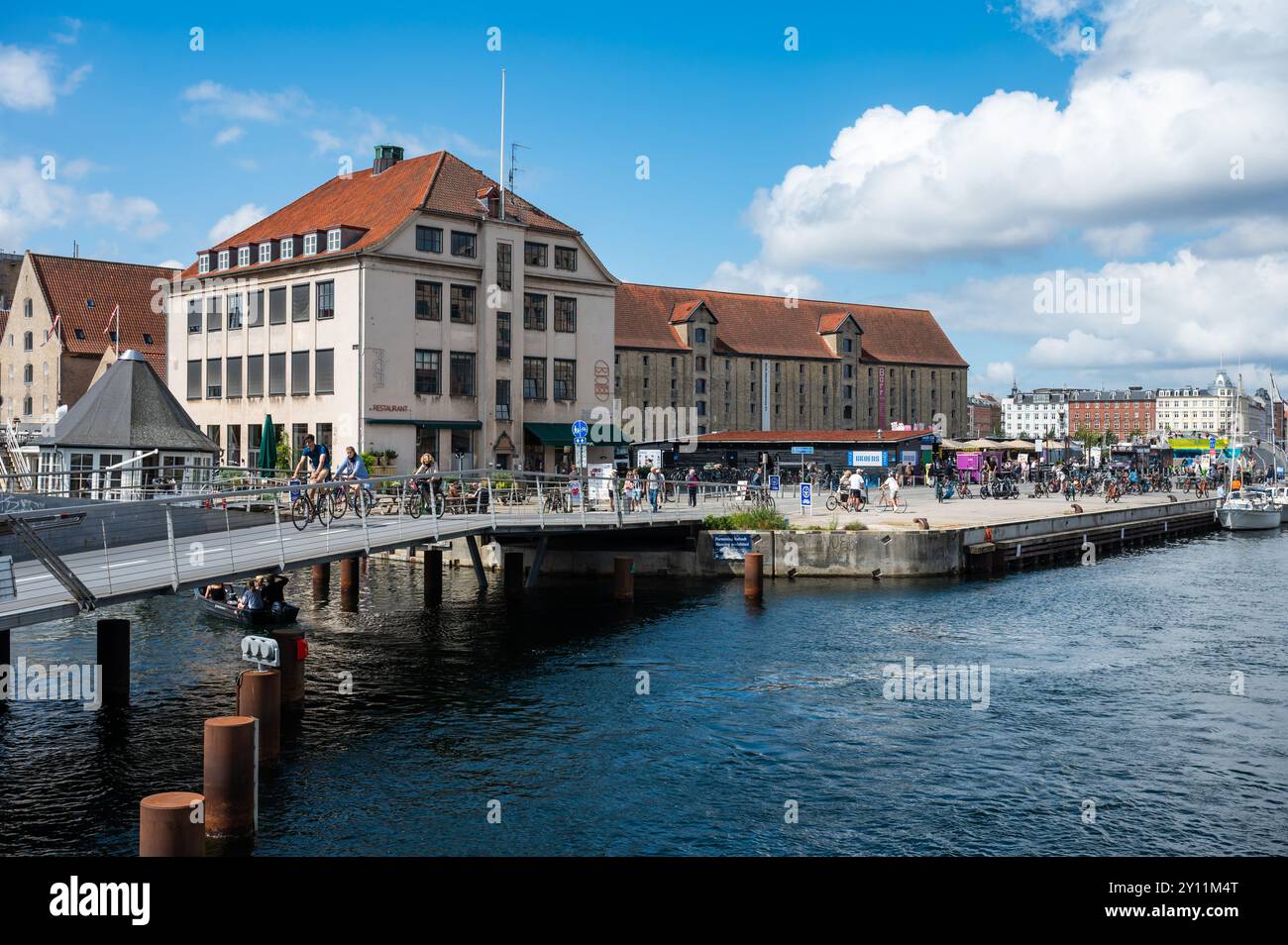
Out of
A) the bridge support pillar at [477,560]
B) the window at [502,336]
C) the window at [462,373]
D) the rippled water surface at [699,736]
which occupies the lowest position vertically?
the rippled water surface at [699,736]

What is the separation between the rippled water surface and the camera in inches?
Result: 582

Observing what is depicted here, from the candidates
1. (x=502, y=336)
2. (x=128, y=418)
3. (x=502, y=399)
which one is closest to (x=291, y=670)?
(x=128, y=418)

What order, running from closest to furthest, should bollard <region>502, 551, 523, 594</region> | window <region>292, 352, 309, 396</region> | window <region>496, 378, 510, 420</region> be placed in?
bollard <region>502, 551, 523, 594</region>, window <region>292, 352, 309, 396</region>, window <region>496, 378, 510, 420</region>

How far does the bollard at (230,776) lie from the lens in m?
13.6

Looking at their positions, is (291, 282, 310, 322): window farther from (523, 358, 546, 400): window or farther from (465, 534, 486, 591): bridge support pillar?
(465, 534, 486, 591): bridge support pillar

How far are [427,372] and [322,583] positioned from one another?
22248 mm

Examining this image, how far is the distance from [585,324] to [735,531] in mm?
26774

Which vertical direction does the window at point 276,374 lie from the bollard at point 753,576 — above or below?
above

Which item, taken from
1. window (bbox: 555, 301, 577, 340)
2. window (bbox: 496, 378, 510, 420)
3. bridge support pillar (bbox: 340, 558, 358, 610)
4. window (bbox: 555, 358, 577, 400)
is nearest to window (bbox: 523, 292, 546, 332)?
window (bbox: 555, 301, 577, 340)

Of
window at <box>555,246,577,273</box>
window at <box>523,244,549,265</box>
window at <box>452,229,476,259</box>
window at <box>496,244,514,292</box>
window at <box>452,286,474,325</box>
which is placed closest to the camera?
window at <box>452,229,476,259</box>

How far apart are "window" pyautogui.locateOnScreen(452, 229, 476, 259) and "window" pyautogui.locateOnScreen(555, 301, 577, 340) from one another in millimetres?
5678

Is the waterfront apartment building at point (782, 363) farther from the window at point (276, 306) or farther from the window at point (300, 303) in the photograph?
the window at point (300, 303)

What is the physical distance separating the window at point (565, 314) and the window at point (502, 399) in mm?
4613

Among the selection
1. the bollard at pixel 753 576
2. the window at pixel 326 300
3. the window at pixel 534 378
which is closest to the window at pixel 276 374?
the window at pixel 326 300
